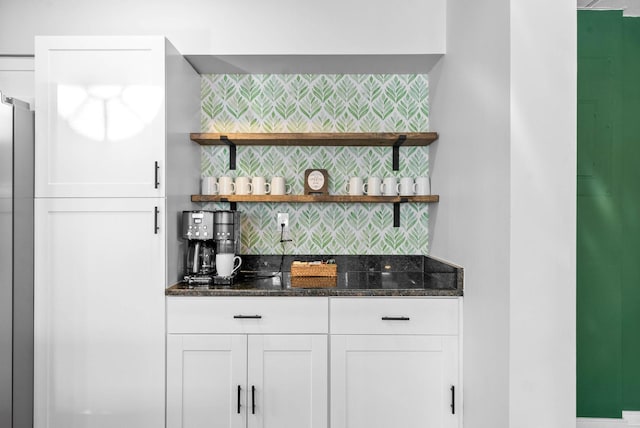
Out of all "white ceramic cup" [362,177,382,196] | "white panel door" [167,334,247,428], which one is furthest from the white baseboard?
"white panel door" [167,334,247,428]

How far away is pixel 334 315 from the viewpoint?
226cm

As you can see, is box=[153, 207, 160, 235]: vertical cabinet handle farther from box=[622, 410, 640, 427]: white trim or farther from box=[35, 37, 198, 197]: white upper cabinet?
box=[622, 410, 640, 427]: white trim

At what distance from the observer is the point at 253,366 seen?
7.39ft

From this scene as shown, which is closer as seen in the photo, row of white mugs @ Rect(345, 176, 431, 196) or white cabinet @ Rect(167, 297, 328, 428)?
white cabinet @ Rect(167, 297, 328, 428)

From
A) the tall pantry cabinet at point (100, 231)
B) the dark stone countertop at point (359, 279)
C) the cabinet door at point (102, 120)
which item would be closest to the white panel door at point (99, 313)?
the tall pantry cabinet at point (100, 231)

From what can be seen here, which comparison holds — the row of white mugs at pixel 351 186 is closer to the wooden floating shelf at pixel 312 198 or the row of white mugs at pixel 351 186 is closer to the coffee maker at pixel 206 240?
the wooden floating shelf at pixel 312 198

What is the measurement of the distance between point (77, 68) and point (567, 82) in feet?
7.20

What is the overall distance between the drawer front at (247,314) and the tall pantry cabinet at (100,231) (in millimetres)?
106

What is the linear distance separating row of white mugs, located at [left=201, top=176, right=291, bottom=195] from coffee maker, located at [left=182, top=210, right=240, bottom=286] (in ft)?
0.73

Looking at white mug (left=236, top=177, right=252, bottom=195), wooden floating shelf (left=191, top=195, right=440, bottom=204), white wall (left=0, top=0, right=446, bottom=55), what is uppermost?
white wall (left=0, top=0, right=446, bottom=55)

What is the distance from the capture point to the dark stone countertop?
2.25 meters

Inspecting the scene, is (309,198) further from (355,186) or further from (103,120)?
(103,120)

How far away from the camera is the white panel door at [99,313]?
2.25 meters

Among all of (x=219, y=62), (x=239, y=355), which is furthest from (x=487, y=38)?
(x=239, y=355)
